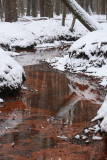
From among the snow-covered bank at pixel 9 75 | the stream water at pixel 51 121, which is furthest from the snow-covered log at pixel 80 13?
the snow-covered bank at pixel 9 75

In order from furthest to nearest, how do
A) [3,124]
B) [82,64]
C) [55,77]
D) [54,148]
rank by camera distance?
1. [82,64]
2. [55,77]
3. [3,124]
4. [54,148]

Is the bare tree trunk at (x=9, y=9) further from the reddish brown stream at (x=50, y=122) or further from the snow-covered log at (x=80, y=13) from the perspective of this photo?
the reddish brown stream at (x=50, y=122)

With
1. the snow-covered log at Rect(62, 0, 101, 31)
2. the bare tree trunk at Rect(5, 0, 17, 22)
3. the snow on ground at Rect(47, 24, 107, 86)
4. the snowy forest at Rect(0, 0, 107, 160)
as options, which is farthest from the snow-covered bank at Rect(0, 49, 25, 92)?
the bare tree trunk at Rect(5, 0, 17, 22)

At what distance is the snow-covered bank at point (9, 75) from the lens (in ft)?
24.7

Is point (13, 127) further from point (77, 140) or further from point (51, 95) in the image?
point (51, 95)

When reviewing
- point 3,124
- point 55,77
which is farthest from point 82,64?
point 3,124

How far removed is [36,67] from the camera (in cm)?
1330

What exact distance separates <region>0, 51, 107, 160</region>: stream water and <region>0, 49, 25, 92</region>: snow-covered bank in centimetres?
44

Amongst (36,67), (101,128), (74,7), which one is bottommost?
(36,67)

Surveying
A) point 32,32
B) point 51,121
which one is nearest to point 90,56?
point 51,121

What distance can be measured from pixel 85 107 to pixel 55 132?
6.28 ft

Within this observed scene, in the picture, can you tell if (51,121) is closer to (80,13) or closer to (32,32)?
(80,13)

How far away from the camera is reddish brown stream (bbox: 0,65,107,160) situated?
14.9ft

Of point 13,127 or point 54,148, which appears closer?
point 54,148
